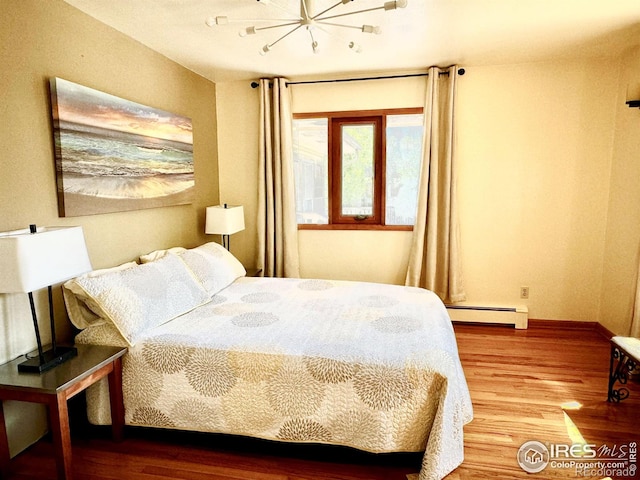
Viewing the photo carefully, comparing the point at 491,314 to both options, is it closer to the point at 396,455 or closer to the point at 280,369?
the point at 396,455

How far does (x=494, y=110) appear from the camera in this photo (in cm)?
362

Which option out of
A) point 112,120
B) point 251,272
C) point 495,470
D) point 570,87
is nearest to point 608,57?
point 570,87

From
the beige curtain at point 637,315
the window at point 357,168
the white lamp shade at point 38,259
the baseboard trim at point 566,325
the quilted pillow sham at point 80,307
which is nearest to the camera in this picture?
the white lamp shade at point 38,259

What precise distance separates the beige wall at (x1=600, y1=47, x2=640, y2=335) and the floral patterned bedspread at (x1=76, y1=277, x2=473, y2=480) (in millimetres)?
1915

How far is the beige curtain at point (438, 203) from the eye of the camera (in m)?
3.59

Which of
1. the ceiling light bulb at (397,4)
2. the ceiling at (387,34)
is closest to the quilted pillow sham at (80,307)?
the ceiling at (387,34)

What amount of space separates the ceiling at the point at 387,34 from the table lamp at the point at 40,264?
1.47m

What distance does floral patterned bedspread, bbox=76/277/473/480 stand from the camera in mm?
1794

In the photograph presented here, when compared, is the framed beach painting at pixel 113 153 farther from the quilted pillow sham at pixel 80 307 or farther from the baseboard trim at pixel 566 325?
the baseboard trim at pixel 566 325

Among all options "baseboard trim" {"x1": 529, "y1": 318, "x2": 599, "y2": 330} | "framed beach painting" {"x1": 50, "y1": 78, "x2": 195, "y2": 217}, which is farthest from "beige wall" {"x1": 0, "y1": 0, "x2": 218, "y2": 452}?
"baseboard trim" {"x1": 529, "y1": 318, "x2": 599, "y2": 330}

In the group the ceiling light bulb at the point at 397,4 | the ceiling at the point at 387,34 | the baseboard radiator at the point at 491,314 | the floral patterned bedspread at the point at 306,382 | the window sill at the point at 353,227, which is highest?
the ceiling at the point at 387,34

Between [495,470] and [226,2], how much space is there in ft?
9.50

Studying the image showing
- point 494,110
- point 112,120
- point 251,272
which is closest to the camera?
point 112,120

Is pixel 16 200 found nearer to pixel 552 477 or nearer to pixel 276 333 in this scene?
pixel 276 333
